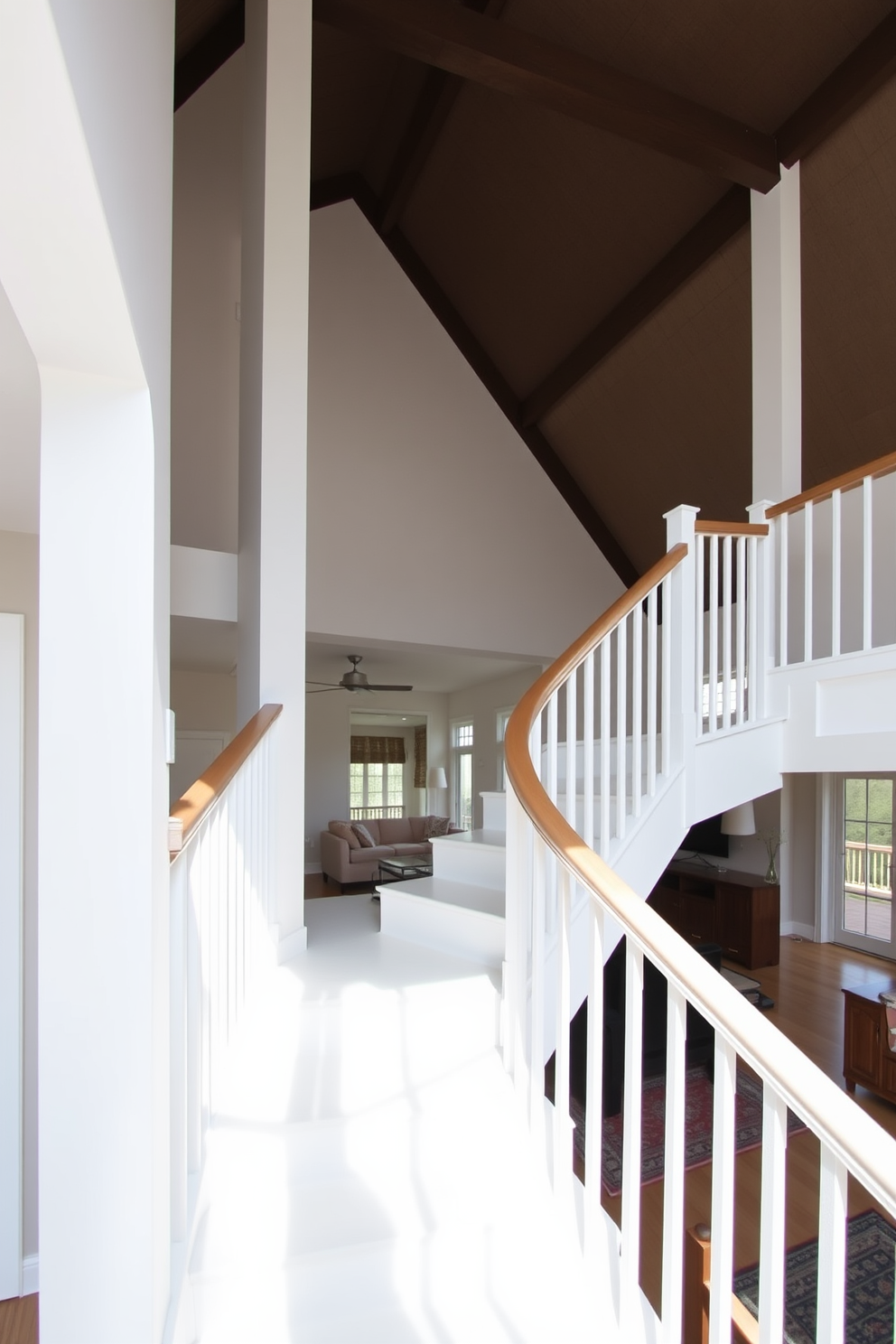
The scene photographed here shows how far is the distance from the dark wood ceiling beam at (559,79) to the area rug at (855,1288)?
4.70 metres

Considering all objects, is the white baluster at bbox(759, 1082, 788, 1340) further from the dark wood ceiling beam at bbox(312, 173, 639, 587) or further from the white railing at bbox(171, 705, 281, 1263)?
the dark wood ceiling beam at bbox(312, 173, 639, 587)

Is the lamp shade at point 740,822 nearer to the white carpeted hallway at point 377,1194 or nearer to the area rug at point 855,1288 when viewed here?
the area rug at point 855,1288

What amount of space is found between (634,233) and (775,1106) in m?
5.22

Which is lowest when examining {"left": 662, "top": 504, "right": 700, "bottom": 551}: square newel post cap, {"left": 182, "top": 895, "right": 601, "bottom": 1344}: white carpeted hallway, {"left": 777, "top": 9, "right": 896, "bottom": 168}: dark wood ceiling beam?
{"left": 182, "top": 895, "right": 601, "bottom": 1344}: white carpeted hallway

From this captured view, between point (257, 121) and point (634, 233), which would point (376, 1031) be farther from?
point (634, 233)

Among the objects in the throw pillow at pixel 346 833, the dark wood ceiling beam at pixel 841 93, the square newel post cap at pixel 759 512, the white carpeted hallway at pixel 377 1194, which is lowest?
the throw pillow at pixel 346 833

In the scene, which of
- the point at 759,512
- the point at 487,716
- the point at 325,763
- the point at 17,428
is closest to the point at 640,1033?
the point at 17,428

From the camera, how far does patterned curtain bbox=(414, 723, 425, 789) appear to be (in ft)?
39.2

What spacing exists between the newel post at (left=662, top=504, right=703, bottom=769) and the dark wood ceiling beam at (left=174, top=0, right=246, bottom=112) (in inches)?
163

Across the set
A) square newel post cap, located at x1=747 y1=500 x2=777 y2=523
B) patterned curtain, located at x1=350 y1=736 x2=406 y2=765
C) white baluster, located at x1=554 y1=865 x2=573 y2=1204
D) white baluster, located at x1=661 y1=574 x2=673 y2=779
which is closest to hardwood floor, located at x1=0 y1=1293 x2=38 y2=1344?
white baluster, located at x1=554 y1=865 x2=573 y2=1204

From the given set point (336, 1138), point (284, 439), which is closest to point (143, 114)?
point (284, 439)

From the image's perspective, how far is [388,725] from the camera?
12.3m

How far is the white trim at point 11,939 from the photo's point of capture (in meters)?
2.97

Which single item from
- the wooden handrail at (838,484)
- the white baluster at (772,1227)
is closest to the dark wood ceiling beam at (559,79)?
the wooden handrail at (838,484)
